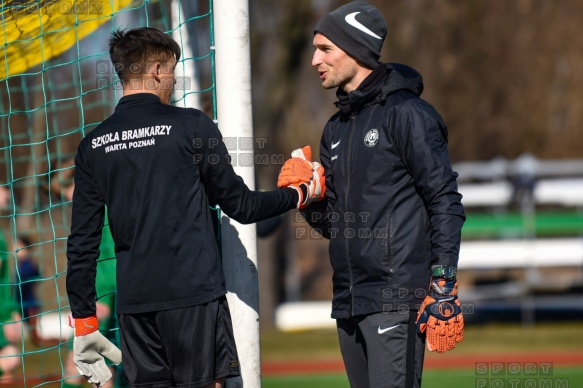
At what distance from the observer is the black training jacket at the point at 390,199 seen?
138 inches

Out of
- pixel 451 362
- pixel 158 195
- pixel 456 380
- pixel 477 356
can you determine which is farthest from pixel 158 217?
pixel 477 356

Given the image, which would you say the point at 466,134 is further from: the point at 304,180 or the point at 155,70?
the point at 155,70

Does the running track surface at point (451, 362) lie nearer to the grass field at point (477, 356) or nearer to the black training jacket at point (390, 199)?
the grass field at point (477, 356)

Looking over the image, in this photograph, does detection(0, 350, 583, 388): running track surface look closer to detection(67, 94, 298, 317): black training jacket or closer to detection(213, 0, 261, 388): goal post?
detection(213, 0, 261, 388): goal post

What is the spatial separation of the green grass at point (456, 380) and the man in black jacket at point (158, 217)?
3.95 metres

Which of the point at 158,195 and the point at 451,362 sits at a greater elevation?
the point at 158,195

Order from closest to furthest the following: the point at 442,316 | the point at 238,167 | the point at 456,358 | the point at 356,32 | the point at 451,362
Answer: the point at 442,316 < the point at 356,32 < the point at 238,167 < the point at 451,362 < the point at 456,358

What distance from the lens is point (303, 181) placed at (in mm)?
3801

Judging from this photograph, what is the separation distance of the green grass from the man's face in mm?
3798

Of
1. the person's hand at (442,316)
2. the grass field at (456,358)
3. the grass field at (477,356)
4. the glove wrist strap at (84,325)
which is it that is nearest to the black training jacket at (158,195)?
the glove wrist strap at (84,325)

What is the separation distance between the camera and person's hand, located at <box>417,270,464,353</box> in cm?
340

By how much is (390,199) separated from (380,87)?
1.51ft

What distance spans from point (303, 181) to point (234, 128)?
44 cm

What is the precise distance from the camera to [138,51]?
3.48 m
